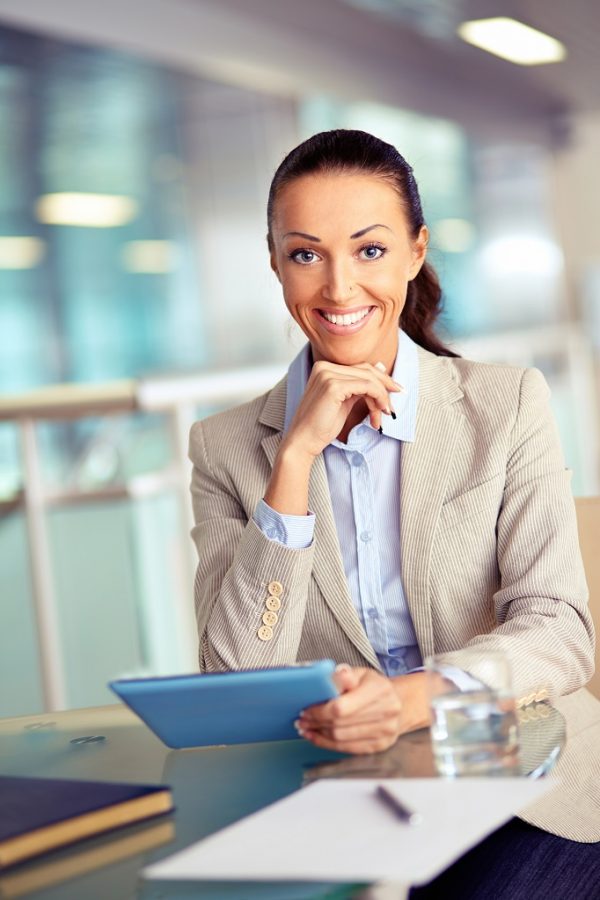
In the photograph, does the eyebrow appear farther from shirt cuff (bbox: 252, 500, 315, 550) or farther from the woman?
shirt cuff (bbox: 252, 500, 315, 550)

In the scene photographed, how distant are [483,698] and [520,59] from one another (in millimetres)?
8214

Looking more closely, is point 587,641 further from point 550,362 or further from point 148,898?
point 550,362

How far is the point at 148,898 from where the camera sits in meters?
0.86

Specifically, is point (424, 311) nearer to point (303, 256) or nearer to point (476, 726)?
point (303, 256)

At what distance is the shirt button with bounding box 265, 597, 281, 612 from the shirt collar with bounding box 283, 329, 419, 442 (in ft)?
0.95

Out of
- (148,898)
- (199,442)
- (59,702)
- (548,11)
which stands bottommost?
(59,702)

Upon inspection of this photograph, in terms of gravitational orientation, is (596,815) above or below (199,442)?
below

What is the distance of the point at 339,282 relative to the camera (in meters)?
1.57

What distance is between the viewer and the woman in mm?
1499

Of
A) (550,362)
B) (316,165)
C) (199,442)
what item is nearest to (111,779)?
(199,442)

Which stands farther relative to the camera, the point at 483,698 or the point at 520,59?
the point at 520,59

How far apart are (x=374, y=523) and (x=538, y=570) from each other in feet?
0.77

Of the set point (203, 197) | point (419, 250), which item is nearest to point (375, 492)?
point (419, 250)

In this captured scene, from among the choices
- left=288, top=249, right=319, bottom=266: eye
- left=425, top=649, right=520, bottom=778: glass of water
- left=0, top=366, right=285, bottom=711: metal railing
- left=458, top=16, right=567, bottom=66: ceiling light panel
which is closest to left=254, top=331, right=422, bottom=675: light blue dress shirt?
left=288, top=249, right=319, bottom=266: eye
